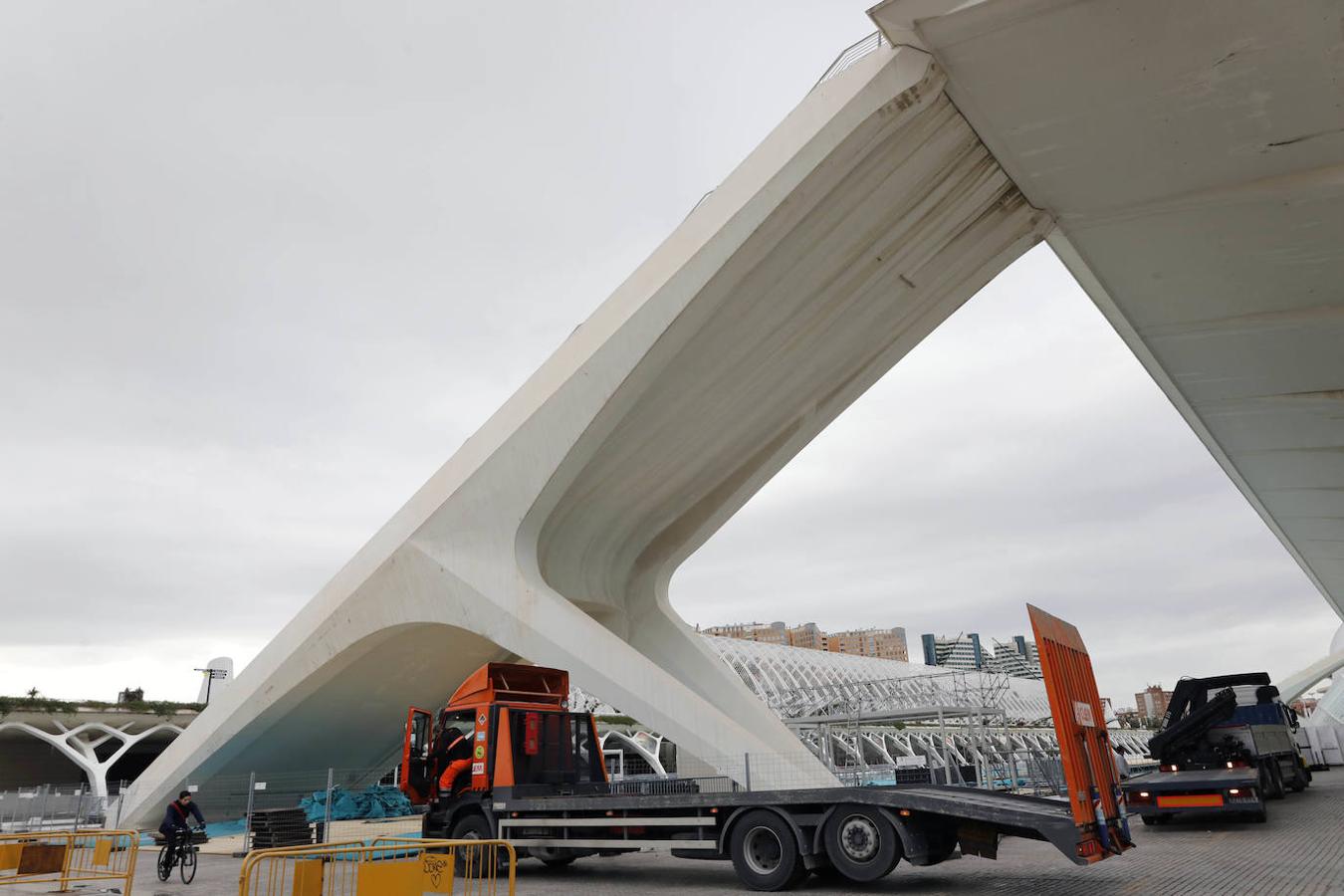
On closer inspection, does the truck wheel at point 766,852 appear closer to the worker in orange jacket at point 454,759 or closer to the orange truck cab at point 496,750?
the orange truck cab at point 496,750

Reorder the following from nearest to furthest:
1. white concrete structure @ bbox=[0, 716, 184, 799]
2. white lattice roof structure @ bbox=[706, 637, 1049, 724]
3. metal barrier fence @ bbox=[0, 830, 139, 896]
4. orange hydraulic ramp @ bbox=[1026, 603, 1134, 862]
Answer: orange hydraulic ramp @ bbox=[1026, 603, 1134, 862] → metal barrier fence @ bbox=[0, 830, 139, 896] → white concrete structure @ bbox=[0, 716, 184, 799] → white lattice roof structure @ bbox=[706, 637, 1049, 724]

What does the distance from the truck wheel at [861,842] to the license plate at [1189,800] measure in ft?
24.9

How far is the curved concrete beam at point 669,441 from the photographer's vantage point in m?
15.8

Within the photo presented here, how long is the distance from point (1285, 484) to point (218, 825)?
3330 cm

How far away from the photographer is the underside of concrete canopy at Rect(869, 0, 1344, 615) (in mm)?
12484

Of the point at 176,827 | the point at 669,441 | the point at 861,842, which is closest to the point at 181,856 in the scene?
the point at 176,827

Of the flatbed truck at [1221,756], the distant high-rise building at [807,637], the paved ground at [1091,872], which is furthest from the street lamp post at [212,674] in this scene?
the distant high-rise building at [807,637]

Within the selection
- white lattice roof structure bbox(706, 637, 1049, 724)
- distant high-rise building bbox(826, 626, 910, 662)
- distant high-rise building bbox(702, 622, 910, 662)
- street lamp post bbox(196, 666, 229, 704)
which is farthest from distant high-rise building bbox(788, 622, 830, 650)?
street lamp post bbox(196, 666, 229, 704)

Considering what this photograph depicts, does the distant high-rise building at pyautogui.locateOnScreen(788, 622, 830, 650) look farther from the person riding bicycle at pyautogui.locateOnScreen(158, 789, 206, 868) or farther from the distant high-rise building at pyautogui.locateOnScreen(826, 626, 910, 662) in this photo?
the person riding bicycle at pyautogui.locateOnScreen(158, 789, 206, 868)

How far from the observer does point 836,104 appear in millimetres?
15188

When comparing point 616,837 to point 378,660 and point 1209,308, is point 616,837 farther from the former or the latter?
point 1209,308

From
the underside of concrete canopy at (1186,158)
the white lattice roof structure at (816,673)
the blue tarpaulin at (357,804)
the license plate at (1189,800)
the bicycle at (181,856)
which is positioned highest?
the underside of concrete canopy at (1186,158)

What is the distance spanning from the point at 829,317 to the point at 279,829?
589 inches

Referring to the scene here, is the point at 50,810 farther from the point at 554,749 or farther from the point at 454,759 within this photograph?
the point at 554,749
